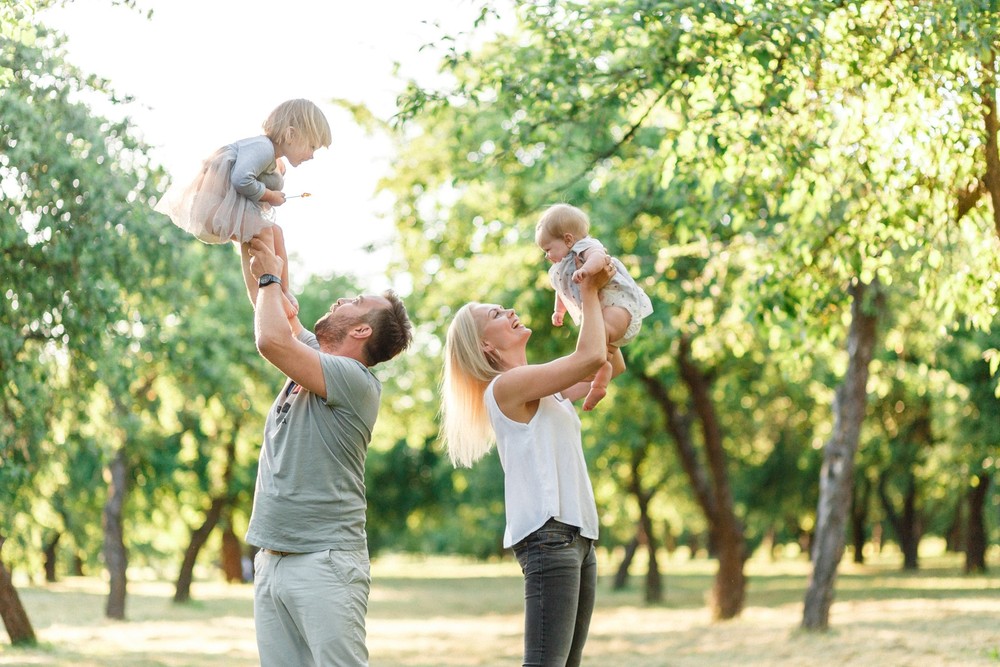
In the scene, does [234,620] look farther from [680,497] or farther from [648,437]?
[680,497]

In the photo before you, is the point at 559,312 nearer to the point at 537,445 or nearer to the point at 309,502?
the point at 537,445

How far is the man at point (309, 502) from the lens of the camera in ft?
12.5

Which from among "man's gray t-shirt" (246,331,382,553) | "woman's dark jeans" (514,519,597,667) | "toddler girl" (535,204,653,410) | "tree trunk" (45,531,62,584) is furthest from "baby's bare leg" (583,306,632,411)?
"tree trunk" (45,531,62,584)

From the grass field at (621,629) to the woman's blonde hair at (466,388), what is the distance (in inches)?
308

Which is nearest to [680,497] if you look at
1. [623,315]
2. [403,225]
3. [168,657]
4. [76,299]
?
[403,225]

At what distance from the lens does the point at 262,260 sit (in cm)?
406

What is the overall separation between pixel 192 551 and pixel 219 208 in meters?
23.3

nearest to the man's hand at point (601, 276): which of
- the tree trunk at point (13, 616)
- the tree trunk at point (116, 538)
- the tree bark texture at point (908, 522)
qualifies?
the tree trunk at point (13, 616)

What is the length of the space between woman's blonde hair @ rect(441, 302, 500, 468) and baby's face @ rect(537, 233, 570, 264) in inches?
19.5

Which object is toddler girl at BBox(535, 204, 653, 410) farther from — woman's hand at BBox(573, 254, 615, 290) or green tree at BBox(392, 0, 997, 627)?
green tree at BBox(392, 0, 997, 627)

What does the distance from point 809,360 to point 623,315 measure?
679 centimetres

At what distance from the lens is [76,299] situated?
988 centimetres

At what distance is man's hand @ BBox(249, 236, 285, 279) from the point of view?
159 inches

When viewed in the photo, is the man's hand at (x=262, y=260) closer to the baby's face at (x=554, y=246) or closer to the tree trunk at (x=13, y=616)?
the baby's face at (x=554, y=246)
